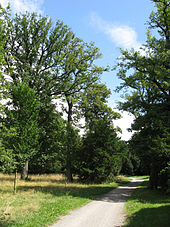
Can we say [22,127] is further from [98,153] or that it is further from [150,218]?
[98,153]

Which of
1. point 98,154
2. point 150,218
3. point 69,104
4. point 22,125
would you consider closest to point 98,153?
point 98,154

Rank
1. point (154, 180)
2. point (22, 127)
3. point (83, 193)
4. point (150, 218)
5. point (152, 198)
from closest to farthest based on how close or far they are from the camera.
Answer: point (150, 218) → point (22, 127) → point (152, 198) → point (83, 193) → point (154, 180)

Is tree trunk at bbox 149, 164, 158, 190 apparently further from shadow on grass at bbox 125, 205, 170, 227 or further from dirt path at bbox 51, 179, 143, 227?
dirt path at bbox 51, 179, 143, 227

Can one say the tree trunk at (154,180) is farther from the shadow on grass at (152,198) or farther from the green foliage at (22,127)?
the green foliage at (22,127)

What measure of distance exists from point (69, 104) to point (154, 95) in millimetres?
13075

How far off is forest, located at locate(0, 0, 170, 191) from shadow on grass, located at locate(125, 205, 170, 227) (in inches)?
139

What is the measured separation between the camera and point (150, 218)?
8734mm

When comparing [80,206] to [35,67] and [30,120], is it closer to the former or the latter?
[30,120]

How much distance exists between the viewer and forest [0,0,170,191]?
13383 millimetres

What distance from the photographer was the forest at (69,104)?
13.4 metres

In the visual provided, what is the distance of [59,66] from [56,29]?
4.88 m

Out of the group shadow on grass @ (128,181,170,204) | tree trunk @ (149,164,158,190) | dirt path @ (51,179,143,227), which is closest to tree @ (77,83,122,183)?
tree trunk @ (149,164,158,190)

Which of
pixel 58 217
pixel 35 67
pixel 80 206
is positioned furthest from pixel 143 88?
pixel 58 217

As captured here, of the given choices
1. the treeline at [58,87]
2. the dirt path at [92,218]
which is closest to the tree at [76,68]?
the treeline at [58,87]
